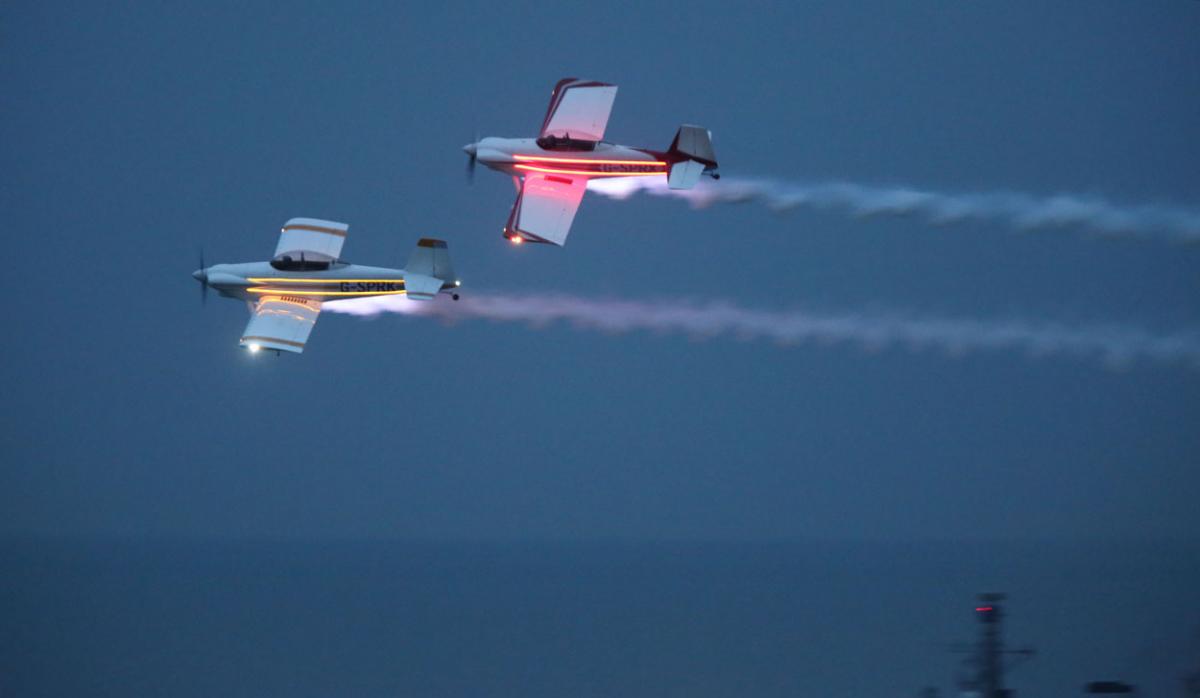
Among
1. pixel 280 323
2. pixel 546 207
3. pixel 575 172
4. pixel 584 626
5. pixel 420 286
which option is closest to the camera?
pixel 420 286

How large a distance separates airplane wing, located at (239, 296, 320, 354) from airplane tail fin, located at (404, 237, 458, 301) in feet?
6.90

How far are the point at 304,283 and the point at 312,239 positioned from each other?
1153 mm

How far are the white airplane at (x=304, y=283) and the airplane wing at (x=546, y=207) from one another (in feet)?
5.47

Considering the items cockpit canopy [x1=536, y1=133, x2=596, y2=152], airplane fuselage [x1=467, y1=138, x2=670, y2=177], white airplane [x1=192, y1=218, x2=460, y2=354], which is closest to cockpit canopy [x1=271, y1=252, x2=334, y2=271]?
white airplane [x1=192, y1=218, x2=460, y2=354]

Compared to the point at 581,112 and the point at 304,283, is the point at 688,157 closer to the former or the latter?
the point at 581,112

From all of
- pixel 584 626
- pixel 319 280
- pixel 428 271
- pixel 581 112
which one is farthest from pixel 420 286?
pixel 584 626

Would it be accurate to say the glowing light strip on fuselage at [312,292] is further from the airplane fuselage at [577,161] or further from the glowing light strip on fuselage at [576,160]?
the glowing light strip on fuselage at [576,160]

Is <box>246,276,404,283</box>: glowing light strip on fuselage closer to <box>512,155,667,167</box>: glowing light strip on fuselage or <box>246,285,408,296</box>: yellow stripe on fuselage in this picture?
<box>246,285,408,296</box>: yellow stripe on fuselage

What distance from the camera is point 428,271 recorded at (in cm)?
2764

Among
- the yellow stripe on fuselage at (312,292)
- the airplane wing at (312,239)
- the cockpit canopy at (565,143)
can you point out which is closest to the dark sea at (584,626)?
the cockpit canopy at (565,143)

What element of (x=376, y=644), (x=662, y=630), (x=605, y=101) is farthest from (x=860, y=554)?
(x=605, y=101)

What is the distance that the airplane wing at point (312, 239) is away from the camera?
1105 inches

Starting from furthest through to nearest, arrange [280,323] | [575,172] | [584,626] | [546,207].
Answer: [584,626] → [575,172] → [546,207] → [280,323]

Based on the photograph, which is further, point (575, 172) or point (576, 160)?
point (575, 172)
